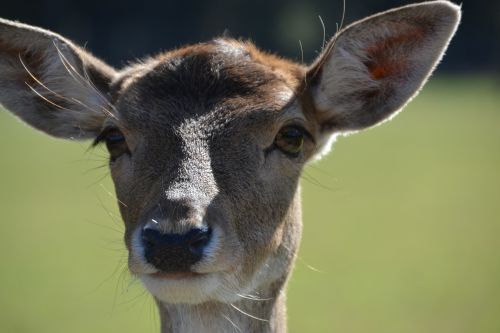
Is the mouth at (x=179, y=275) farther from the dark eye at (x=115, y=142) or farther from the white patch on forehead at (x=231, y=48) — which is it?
the white patch on forehead at (x=231, y=48)

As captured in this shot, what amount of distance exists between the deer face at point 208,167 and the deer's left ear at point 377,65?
0.98ft

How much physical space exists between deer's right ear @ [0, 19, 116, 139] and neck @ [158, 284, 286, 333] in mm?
1671

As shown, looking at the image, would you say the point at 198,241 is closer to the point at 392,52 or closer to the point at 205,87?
the point at 205,87

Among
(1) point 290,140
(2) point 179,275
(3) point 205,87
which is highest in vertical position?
(3) point 205,87

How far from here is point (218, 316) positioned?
20.1 feet

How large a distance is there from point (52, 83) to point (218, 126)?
1.79m

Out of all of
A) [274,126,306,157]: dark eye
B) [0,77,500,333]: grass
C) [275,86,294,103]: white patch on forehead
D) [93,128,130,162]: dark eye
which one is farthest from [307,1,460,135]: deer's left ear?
[93,128,130,162]: dark eye

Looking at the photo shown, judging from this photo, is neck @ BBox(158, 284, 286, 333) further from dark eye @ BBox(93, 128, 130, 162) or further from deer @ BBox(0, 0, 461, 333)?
dark eye @ BBox(93, 128, 130, 162)

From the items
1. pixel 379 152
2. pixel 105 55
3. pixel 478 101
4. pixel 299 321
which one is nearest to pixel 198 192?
pixel 299 321

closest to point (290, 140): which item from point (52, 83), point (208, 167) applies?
point (208, 167)

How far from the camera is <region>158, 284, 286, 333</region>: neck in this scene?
6117 mm

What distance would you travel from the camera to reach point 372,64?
6797mm

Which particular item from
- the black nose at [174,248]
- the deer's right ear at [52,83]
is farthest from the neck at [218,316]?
the deer's right ear at [52,83]

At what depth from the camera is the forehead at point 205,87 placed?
6.20 m
